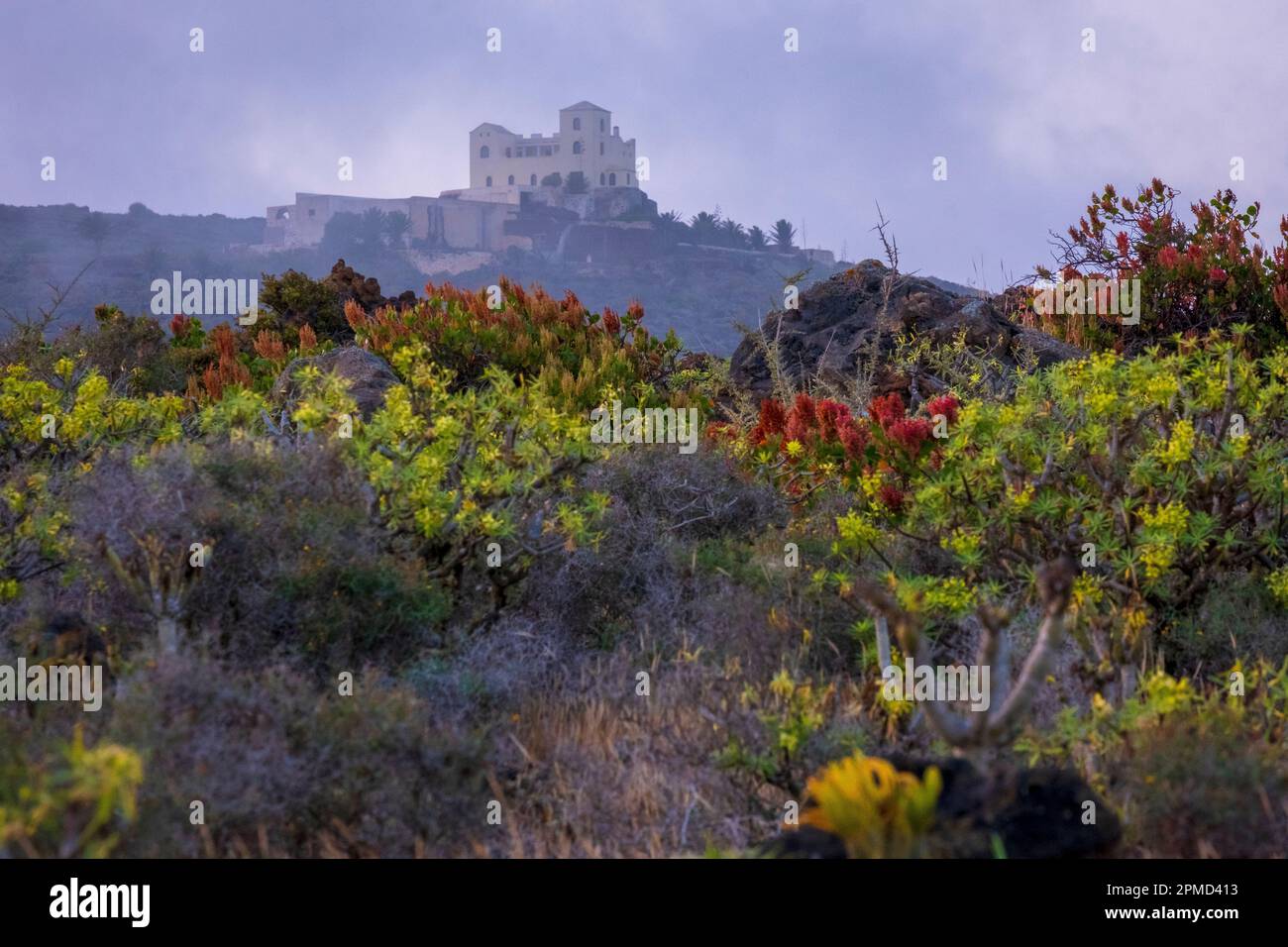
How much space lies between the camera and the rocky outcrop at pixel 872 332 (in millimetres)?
10234

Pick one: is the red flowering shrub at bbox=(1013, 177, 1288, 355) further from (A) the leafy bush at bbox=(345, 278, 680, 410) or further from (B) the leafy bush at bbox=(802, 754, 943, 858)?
(B) the leafy bush at bbox=(802, 754, 943, 858)

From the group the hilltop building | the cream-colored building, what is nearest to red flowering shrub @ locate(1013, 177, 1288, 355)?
the hilltop building

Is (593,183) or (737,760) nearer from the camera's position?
(737,760)

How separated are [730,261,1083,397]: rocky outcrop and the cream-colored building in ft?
310

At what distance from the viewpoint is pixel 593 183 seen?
347 feet

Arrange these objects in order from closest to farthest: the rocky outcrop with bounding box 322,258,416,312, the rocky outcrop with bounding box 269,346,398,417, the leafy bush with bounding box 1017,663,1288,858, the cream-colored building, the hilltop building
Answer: the leafy bush with bounding box 1017,663,1288,858, the rocky outcrop with bounding box 269,346,398,417, the rocky outcrop with bounding box 322,258,416,312, the hilltop building, the cream-colored building

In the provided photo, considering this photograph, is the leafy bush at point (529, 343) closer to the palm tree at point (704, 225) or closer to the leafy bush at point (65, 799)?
the leafy bush at point (65, 799)

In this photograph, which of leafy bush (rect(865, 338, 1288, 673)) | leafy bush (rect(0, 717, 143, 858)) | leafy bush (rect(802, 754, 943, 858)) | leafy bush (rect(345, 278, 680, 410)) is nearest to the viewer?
leafy bush (rect(0, 717, 143, 858))

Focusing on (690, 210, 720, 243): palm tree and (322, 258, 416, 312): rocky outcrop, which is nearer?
(322, 258, 416, 312): rocky outcrop

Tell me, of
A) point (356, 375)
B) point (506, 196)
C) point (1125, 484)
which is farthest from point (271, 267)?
point (1125, 484)

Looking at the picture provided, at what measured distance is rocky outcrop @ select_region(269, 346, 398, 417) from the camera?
26.6ft

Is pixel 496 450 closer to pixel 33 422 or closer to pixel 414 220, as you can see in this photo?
pixel 33 422

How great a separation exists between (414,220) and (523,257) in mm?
11404
